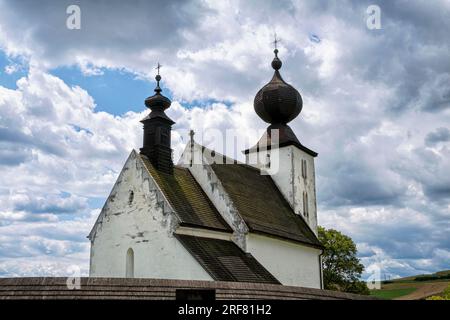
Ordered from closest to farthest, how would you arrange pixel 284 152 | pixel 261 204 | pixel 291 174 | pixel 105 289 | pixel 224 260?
pixel 105 289 < pixel 224 260 < pixel 261 204 < pixel 291 174 < pixel 284 152

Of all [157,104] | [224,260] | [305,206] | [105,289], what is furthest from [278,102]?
[105,289]

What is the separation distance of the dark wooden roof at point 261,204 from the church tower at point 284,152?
0.80 meters

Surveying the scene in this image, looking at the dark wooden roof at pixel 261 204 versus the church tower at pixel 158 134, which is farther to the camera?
the dark wooden roof at pixel 261 204

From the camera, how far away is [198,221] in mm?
21234

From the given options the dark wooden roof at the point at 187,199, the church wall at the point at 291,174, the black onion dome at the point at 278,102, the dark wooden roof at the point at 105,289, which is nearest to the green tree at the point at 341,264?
the church wall at the point at 291,174

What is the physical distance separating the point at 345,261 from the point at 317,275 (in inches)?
640

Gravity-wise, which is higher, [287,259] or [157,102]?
[157,102]

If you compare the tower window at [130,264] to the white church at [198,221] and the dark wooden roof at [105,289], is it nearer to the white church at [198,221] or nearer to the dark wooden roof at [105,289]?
the white church at [198,221]

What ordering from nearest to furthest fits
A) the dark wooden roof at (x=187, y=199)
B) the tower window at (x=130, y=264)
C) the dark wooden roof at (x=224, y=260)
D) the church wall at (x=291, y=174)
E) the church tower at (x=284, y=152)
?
1. the dark wooden roof at (x=224, y=260)
2. the tower window at (x=130, y=264)
3. the dark wooden roof at (x=187, y=199)
4. the church wall at (x=291, y=174)
5. the church tower at (x=284, y=152)

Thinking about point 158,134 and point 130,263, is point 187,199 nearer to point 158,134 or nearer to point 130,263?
point 158,134

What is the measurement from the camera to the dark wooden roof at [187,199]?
830 inches

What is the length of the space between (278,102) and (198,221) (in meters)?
13.1

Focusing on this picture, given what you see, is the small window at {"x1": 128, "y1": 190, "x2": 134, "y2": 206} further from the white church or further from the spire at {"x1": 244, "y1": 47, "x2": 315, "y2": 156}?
the spire at {"x1": 244, "y1": 47, "x2": 315, "y2": 156}
